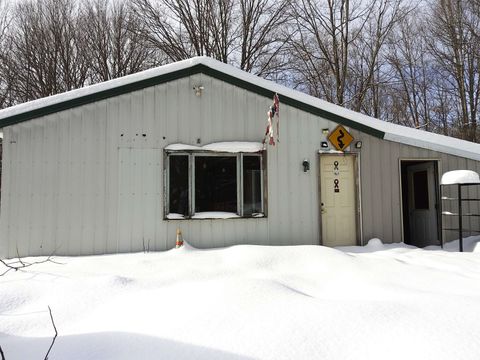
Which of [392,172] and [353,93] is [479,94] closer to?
[353,93]

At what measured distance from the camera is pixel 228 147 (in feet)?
21.7

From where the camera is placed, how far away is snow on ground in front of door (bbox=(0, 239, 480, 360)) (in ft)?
7.79

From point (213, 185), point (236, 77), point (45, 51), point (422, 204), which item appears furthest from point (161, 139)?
point (45, 51)

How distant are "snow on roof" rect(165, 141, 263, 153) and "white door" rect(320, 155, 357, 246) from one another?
1567mm

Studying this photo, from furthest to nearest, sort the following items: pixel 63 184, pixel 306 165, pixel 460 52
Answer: pixel 460 52 → pixel 306 165 → pixel 63 184

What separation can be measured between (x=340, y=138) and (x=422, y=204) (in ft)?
11.1

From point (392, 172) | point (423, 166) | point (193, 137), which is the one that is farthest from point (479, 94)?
point (193, 137)

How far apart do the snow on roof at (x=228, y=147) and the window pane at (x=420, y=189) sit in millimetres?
4680

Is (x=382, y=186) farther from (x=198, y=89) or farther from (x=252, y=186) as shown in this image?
(x=198, y=89)

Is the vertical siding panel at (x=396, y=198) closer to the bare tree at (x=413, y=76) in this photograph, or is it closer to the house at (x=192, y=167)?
the house at (x=192, y=167)

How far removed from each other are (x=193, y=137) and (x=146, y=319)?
4.27 m

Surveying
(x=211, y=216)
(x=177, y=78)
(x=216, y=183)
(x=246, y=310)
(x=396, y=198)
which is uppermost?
(x=177, y=78)

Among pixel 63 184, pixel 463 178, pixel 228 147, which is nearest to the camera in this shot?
pixel 63 184

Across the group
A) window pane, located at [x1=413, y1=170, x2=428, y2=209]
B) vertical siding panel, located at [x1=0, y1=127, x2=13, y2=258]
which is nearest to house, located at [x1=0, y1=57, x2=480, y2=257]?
vertical siding panel, located at [x1=0, y1=127, x2=13, y2=258]
